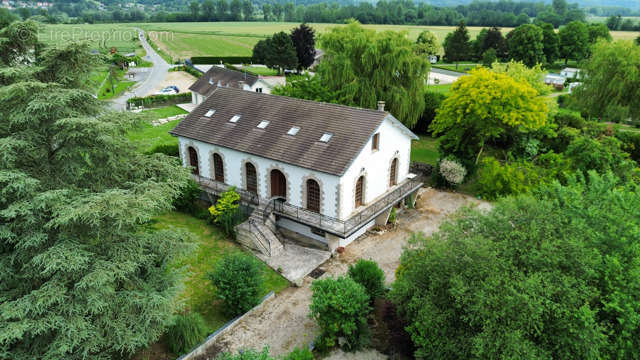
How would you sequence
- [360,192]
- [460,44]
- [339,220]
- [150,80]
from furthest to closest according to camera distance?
[460,44] → [150,80] → [360,192] → [339,220]

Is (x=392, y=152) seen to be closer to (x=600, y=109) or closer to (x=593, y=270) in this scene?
(x=593, y=270)

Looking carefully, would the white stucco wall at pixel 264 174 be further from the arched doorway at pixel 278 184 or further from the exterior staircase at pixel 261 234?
the exterior staircase at pixel 261 234

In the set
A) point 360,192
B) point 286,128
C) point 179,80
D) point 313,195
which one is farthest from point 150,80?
point 360,192

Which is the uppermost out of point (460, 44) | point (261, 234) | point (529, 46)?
point (529, 46)

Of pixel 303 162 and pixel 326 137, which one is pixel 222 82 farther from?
pixel 303 162

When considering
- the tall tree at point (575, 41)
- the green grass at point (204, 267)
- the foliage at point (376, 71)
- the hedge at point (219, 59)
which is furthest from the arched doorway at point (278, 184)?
the tall tree at point (575, 41)

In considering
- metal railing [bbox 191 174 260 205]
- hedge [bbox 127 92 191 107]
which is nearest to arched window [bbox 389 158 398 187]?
metal railing [bbox 191 174 260 205]

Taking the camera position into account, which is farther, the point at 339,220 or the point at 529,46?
the point at 529,46
